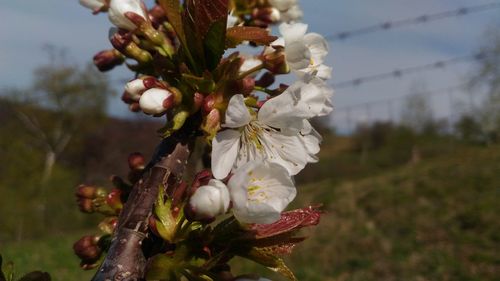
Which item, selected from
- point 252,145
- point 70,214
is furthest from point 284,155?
point 70,214

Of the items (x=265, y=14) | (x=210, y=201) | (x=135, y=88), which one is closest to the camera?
(x=210, y=201)

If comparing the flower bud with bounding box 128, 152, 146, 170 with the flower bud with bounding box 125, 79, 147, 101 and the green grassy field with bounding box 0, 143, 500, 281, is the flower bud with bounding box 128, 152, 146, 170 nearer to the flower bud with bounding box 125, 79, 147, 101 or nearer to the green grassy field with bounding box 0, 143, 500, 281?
the flower bud with bounding box 125, 79, 147, 101

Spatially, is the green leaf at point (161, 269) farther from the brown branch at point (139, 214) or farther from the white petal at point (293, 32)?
the white petal at point (293, 32)

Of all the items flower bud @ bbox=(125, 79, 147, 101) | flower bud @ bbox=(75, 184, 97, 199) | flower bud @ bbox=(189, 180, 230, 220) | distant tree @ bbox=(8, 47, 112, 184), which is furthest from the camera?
distant tree @ bbox=(8, 47, 112, 184)

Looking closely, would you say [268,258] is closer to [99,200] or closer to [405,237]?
[99,200]

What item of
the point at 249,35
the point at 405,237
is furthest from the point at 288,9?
the point at 405,237

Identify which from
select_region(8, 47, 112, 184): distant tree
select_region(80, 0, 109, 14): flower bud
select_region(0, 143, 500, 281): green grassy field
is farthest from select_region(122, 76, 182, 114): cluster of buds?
select_region(8, 47, 112, 184): distant tree

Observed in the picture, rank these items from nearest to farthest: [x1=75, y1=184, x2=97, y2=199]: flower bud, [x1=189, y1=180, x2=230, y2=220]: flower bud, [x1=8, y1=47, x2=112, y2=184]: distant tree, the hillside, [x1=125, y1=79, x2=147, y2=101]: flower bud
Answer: [x1=189, y1=180, x2=230, y2=220]: flower bud → [x1=125, y1=79, x2=147, y2=101]: flower bud → [x1=75, y1=184, x2=97, y2=199]: flower bud → the hillside → [x1=8, y1=47, x2=112, y2=184]: distant tree
